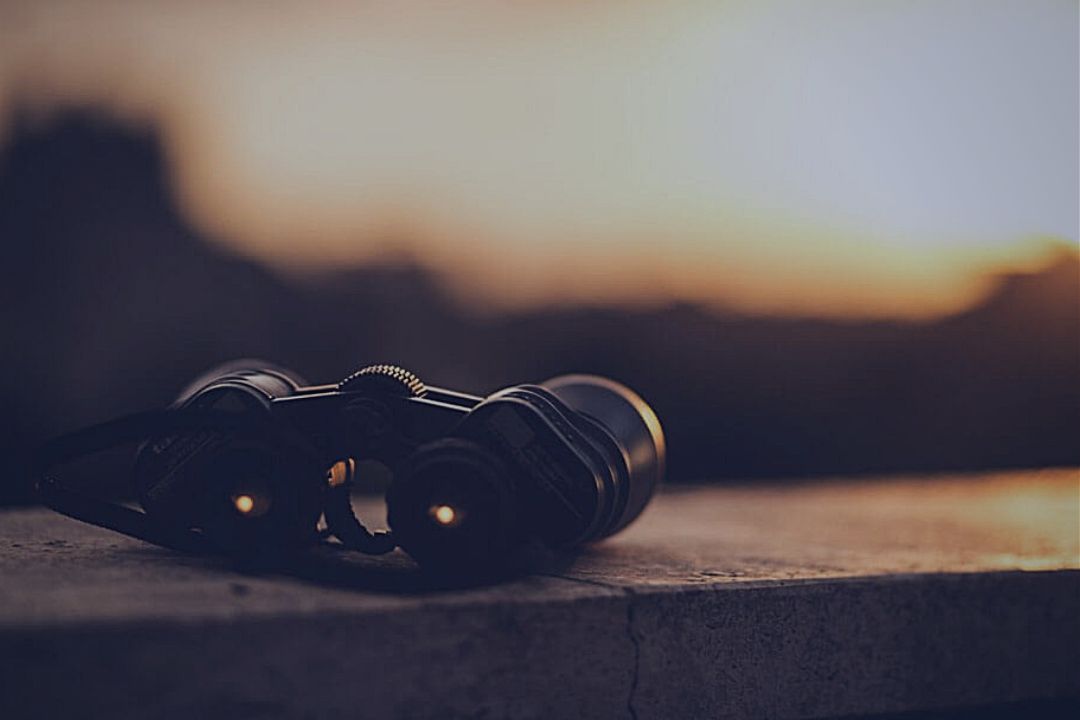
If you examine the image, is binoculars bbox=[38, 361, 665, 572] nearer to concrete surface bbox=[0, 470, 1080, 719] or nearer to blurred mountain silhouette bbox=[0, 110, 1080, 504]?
concrete surface bbox=[0, 470, 1080, 719]

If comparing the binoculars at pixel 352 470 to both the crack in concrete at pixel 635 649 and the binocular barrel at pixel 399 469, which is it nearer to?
the binocular barrel at pixel 399 469

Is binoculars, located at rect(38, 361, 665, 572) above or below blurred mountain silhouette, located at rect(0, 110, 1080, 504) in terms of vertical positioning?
below

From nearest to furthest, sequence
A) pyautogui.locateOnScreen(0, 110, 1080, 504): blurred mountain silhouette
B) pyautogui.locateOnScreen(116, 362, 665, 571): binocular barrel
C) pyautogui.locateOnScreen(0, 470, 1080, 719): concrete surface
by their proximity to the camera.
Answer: pyautogui.locateOnScreen(0, 470, 1080, 719): concrete surface → pyautogui.locateOnScreen(116, 362, 665, 571): binocular barrel → pyautogui.locateOnScreen(0, 110, 1080, 504): blurred mountain silhouette

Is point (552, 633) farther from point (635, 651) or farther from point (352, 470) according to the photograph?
point (352, 470)

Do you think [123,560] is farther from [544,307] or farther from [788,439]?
[544,307]

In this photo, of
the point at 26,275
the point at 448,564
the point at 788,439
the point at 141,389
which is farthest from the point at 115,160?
the point at 448,564

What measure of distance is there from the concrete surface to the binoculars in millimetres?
67

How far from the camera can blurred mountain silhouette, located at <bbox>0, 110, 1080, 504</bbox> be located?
8.09m

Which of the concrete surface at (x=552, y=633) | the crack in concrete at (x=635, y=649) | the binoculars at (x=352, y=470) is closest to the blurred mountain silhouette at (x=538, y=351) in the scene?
the concrete surface at (x=552, y=633)

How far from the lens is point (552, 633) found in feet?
6.66

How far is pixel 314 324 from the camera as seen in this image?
9719mm

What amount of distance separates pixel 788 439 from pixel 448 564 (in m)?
6.83

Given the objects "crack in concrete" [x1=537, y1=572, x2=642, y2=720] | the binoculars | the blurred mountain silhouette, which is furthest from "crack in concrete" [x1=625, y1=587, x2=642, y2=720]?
the blurred mountain silhouette

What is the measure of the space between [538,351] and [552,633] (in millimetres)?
7799
